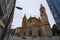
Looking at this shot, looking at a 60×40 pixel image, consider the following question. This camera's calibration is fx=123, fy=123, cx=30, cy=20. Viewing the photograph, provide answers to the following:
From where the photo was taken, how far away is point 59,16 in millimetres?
14164

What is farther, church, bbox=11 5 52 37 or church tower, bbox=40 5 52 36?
church, bbox=11 5 52 37

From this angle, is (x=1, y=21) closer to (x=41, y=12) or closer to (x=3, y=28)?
(x=3, y=28)

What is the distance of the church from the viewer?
78.7 feet

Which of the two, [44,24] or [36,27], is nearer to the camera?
[44,24]

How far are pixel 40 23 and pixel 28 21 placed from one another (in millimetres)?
3332

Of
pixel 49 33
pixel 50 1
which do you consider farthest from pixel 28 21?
pixel 50 1

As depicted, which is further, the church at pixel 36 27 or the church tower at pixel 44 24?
the church at pixel 36 27

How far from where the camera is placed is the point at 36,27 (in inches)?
1018

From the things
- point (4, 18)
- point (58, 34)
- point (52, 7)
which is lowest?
point (58, 34)

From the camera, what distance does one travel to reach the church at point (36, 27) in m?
24.0

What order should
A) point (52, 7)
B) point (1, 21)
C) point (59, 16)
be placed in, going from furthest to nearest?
point (52, 7) < point (59, 16) < point (1, 21)

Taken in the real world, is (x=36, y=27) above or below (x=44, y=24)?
below

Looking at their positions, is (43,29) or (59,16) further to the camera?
(43,29)

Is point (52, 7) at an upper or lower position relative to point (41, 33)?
upper
